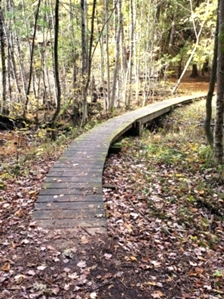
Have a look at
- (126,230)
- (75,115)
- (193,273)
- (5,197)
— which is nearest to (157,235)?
(126,230)

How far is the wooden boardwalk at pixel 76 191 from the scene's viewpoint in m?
3.91

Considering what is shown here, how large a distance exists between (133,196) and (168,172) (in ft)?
5.58

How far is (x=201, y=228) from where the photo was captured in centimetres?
470

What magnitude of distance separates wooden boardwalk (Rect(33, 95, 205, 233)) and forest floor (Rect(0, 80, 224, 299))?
171 millimetres

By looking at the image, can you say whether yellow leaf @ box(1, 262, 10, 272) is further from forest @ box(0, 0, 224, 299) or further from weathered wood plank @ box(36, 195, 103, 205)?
weathered wood plank @ box(36, 195, 103, 205)

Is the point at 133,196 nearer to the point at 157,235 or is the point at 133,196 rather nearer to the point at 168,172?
the point at 157,235

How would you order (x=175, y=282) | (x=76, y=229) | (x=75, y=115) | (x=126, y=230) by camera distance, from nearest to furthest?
(x=175, y=282) < (x=76, y=229) < (x=126, y=230) < (x=75, y=115)

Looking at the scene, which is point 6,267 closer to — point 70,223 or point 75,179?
point 70,223

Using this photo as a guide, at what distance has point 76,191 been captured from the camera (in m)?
4.71

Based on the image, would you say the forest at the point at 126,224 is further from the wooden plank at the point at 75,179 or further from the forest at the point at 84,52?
the forest at the point at 84,52

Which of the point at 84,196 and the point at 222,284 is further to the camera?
the point at 84,196

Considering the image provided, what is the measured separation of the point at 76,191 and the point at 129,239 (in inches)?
50.2

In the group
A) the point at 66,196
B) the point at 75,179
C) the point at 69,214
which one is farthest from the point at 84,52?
the point at 69,214

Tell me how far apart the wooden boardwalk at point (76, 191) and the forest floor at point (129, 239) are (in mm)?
171
